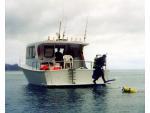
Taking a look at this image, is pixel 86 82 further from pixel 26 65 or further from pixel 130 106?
pixel 130 106

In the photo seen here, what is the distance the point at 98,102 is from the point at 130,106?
1.89m

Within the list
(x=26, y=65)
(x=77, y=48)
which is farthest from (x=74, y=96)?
(x=26, y=65)

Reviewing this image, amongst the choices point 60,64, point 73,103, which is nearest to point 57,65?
point 60,64

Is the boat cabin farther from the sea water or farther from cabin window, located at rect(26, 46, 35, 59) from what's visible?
the sea water

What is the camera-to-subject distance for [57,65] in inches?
1036

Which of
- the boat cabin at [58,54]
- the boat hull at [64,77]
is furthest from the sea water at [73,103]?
the boat cabin at [58,54]

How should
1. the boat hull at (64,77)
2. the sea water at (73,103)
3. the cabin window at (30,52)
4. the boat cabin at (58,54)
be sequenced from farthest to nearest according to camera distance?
the cabin window at (30,52), the boat cabin at (58,54), the boat hull at (64,77), the sea water at (73,103)

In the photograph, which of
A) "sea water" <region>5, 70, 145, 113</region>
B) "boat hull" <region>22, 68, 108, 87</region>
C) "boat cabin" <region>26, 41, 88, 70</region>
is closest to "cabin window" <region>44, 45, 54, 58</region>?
"boat cabin" <region>26, 41, 88, 70</region>

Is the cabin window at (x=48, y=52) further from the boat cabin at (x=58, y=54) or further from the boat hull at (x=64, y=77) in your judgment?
the boat hull at (x=64, y=77)

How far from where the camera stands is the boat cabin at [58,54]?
26.6 metres

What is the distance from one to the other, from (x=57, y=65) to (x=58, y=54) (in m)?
1.26

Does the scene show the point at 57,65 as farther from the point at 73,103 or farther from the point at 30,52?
the point at 73,103

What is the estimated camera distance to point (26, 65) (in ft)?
99.0

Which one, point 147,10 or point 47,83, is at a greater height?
point 147,10
